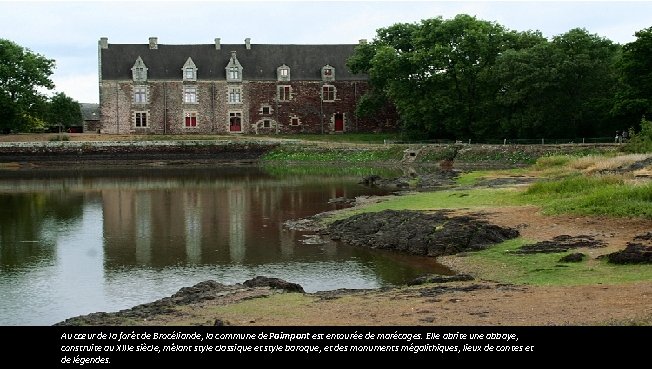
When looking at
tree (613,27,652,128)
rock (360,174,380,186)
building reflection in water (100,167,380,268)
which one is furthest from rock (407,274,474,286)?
tree (613,27,652,128)

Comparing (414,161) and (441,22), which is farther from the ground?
(441,22)

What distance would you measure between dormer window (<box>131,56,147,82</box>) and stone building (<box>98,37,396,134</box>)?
0.10m

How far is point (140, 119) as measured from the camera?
301ft

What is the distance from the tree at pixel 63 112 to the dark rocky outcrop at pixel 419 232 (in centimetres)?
6803

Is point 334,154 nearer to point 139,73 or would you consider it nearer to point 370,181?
point 370,181

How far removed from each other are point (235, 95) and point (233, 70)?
267 centimetres

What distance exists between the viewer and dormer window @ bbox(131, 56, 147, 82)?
90.1m

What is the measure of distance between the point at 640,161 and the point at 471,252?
65.9 feet

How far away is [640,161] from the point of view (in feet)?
140

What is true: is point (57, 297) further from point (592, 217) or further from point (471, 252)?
point (592, 217)

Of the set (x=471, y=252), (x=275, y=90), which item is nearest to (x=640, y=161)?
(x=471, y=252)

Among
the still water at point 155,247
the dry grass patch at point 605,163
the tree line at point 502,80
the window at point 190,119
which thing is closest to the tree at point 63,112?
the window at point 190,119

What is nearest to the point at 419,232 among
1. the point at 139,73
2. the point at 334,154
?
the point at 334,154
